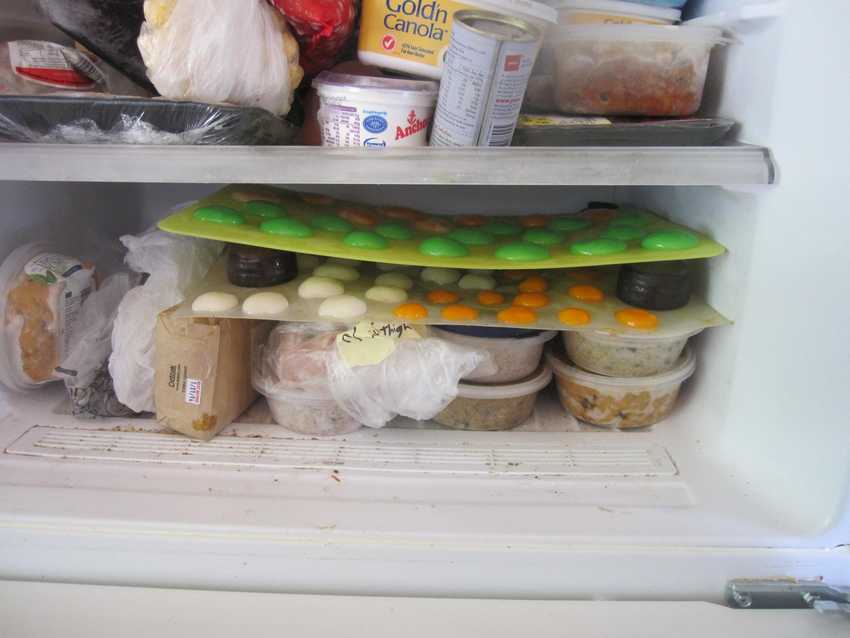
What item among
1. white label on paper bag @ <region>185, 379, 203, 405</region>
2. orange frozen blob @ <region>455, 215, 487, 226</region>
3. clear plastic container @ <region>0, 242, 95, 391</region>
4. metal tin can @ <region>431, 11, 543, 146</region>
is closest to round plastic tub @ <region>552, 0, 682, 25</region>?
metal tin can @ <region>431, 11, 543, 146</region>

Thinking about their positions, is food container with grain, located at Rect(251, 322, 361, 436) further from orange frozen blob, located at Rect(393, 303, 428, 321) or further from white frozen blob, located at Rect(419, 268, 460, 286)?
white frozen blob, located at Rect(419, 268, 460, 286)

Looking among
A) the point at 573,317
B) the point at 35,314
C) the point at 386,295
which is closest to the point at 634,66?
the point at 573,317

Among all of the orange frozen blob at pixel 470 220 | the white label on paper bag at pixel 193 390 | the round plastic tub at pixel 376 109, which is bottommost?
the white label on paper bag at pixel 193 390

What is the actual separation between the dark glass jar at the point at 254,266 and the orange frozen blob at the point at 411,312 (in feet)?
0.61

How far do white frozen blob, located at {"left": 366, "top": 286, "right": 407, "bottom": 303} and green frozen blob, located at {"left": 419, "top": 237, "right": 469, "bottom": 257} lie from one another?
69mm

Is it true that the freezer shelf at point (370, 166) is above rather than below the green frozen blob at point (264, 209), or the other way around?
above

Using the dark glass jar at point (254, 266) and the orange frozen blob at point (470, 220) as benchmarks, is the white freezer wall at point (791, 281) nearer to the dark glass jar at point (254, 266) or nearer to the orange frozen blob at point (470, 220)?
the orange frozen blob at point (470, 220)

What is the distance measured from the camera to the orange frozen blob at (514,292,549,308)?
31.6 inches

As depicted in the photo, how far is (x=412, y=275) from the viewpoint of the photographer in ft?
3.06

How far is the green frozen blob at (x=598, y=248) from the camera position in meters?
0.76

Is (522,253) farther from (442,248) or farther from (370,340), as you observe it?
(370,340)

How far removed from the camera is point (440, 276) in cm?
90

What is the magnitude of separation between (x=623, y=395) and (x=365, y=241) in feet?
1.31

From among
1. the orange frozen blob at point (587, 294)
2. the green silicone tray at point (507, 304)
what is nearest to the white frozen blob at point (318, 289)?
the green silicone tray at point (507, 304)
